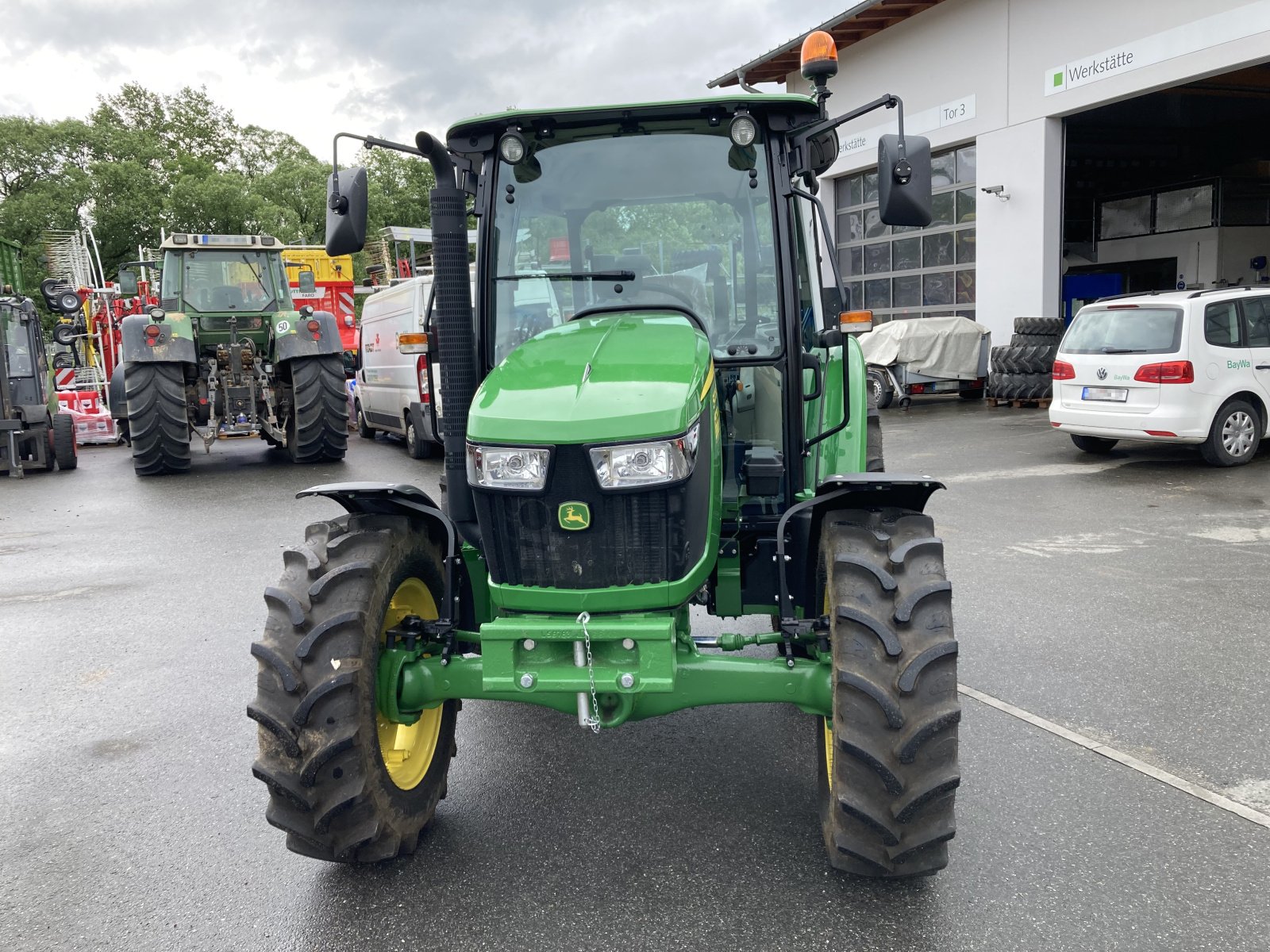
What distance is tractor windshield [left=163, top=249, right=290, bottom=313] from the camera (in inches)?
569

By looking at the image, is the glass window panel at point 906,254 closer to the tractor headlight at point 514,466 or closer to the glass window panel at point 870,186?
the glass window panel at point 870,186

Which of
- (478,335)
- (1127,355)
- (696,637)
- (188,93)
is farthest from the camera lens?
(188,93)

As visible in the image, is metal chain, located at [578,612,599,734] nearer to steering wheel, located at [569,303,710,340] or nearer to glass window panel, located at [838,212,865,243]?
steering wheel, located at [569,303,710,340]

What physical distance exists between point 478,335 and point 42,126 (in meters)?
43.0

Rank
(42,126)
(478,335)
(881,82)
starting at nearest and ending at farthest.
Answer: (478,335)
(881,82)
(42,126)

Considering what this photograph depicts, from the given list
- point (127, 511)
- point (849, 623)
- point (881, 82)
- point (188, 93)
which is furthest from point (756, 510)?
point (188, 93)

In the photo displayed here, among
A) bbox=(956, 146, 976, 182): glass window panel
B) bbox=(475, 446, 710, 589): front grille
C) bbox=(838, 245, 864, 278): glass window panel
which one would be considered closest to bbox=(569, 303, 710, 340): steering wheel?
bbox=(475, 446, 710, 589): front grille

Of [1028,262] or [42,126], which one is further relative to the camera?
[42,126]

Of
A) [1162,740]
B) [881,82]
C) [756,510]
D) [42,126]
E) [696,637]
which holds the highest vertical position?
[42,126]

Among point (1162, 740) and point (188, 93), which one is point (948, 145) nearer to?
point (1162, 740)

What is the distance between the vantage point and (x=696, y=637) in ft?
11.7

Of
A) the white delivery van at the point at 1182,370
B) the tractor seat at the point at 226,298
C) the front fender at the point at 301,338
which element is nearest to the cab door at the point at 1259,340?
the white delivery van at the point at 1182,370

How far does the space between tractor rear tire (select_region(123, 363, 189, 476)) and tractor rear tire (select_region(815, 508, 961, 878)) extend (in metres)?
11.7

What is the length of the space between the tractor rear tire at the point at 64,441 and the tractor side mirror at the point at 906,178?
45.5 feet
